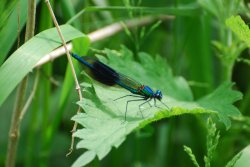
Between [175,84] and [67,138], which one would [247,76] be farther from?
[67,138]

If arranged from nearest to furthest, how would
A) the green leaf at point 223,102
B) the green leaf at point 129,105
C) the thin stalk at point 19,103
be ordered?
the green leaf at point 129,105 → the thin stalk at point 19,103 → the green leaf at point 223,102

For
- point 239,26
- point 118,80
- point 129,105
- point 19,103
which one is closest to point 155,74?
point 118,80

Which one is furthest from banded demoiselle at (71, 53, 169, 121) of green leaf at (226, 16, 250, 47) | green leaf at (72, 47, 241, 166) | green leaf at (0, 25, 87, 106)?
green leaf at (226, 16, 250, 47)

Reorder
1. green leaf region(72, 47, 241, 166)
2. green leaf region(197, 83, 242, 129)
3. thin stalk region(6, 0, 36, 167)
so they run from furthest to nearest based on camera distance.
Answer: green leaf region(197, 83, 242, 129)
thin stalk region(6, 0, 36, 167)
green leaf region(72, 47, 241, 166)

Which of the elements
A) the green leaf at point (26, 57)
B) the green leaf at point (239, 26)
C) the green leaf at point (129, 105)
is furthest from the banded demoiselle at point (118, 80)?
→ the green leaf at point (239, 26)

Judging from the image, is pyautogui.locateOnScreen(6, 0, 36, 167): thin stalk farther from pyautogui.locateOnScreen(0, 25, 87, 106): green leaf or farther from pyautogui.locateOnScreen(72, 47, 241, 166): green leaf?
pyautogui.locateOnScreen(72, 47, 241, 166): green leaf

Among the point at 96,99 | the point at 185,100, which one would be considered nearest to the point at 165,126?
the point at 185,100

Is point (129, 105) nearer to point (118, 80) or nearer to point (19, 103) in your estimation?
point (118, 80)

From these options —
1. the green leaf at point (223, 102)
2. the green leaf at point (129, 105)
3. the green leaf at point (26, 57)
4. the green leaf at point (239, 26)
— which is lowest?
the green leaf at point (223, 102)

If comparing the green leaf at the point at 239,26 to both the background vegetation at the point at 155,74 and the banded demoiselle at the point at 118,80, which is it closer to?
the background vegetation at the point at 155,74
